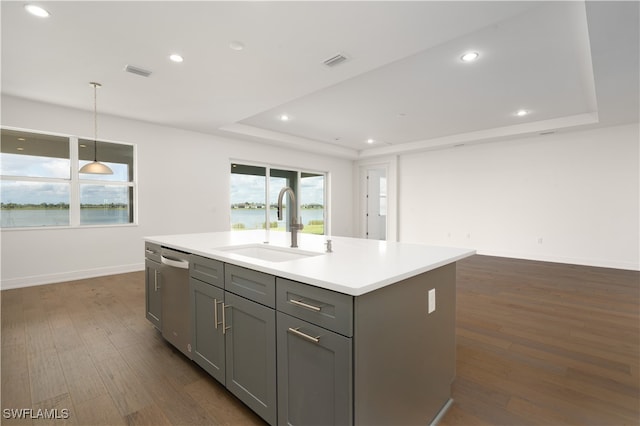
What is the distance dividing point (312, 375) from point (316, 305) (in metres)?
0.29

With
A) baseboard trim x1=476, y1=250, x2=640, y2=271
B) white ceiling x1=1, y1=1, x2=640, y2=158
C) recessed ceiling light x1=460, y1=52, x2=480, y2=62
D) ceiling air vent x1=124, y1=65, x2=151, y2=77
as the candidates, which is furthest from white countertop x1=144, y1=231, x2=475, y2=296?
baseboard trim x1=476, y1=250, x2=640, y2=271

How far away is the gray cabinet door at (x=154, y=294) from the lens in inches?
95.4

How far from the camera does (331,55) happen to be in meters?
2.85

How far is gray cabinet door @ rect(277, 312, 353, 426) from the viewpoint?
43.1 inches

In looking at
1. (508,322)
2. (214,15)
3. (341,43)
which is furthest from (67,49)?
(508,322)

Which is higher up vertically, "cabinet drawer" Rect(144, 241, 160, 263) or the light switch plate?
"cabinet drawer" Rect(144, 241, 160, 263)

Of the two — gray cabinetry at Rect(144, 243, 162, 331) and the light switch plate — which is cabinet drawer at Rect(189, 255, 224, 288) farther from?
the light switch plate

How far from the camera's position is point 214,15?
7.47 feet

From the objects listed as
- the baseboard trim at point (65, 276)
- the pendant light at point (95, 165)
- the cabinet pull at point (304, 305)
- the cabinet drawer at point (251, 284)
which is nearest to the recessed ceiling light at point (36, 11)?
the pendant light at point (95, 165)

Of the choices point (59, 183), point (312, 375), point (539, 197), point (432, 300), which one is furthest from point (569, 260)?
point (59, 183)

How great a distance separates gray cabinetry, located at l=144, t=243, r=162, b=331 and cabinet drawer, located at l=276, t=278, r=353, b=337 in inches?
62.5

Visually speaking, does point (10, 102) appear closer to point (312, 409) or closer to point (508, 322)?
point (312, 409)

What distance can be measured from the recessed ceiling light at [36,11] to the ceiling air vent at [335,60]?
229 cm

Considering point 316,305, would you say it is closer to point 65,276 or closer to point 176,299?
point 176,299
